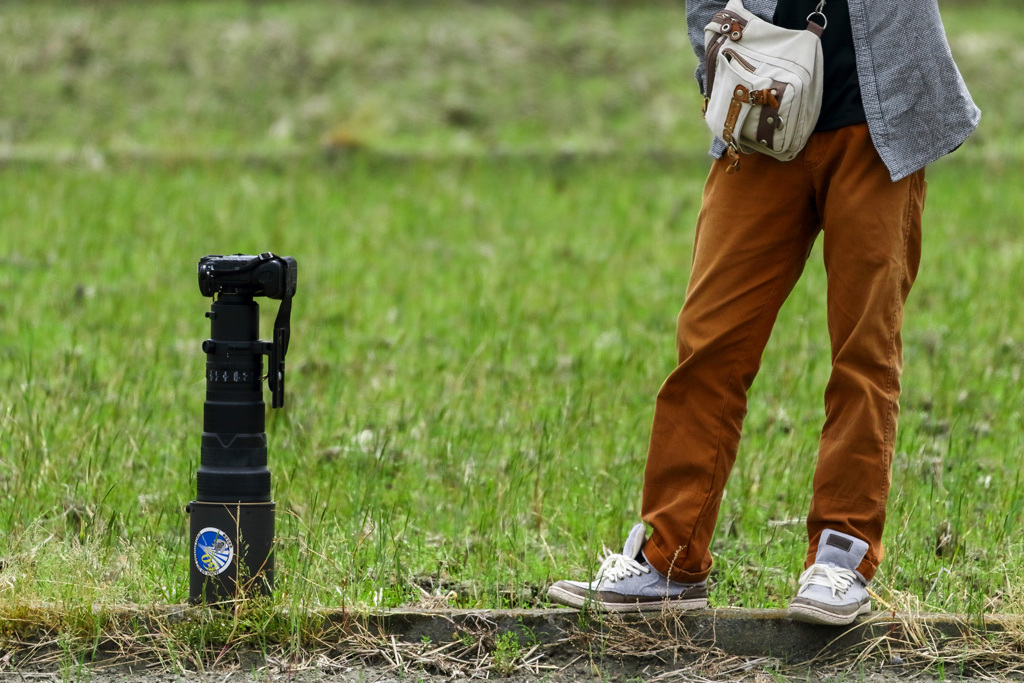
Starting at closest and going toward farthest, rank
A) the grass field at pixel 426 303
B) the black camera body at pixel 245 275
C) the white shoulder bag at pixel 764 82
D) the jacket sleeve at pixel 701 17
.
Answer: the white shoulder bag at pixel 764 82
the black camera body at pixel 245 275
the jacket sleeve at pixel 701 17
the grass field at pixel 426 303

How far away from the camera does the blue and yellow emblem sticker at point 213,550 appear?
3.08m

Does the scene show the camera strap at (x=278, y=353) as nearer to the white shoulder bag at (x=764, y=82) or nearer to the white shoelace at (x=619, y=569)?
the white shoelace at (x=619, y=569)

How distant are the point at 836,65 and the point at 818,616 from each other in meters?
1.42

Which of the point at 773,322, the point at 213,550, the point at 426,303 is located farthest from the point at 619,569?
the point at 426,303

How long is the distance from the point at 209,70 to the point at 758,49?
1251cm

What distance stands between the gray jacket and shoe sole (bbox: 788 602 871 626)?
111 centimetres

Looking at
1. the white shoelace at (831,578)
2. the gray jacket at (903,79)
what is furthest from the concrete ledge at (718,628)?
the gray jacket at (903,79)

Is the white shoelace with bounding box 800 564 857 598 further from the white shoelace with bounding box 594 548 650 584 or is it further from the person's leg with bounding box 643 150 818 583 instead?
the white shoelace with bounding box 594 548 650 584

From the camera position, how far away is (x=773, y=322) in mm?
3115

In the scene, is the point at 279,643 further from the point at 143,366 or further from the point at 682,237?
the point at 682,237

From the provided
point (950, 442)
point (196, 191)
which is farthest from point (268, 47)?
point (950, 442)

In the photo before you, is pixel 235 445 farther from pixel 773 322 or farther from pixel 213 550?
pixel 773 322

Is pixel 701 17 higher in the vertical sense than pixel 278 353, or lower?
higher

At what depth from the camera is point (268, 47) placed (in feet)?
49.0
